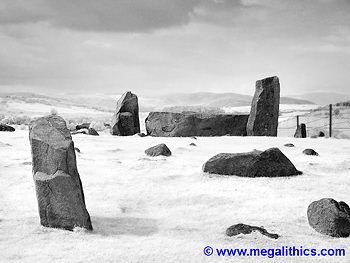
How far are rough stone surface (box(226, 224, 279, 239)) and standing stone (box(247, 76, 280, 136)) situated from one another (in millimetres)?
7967

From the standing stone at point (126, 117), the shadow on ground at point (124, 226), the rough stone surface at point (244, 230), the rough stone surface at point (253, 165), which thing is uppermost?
the standing stone at point (126, 117)

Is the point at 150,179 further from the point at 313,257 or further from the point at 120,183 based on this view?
the point at 313,257

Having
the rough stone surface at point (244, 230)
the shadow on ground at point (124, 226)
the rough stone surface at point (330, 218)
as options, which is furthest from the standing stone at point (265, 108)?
the rough stone surface at point (244, 230)

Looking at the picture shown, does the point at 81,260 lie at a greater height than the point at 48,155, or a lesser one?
lesser

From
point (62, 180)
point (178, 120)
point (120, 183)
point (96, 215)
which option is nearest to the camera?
point (62, 180)

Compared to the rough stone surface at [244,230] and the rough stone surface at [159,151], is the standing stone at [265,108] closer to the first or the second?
the rough stone surface at [159,151]

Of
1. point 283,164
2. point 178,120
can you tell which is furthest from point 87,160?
point 178,120

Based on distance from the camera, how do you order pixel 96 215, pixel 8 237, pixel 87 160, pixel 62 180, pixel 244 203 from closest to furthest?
pixel 8 237 → pixel 62 180 → pixel 96 215 → pixel 244 203 → pixel 87 160

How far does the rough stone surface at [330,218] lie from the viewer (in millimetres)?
2811

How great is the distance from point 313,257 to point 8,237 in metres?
1.84

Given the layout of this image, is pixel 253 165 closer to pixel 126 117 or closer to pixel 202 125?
pixel 202 125

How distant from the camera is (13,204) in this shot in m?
3.43

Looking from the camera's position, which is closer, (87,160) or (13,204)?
(13,204)

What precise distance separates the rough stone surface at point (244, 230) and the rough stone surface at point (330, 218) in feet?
1.23
